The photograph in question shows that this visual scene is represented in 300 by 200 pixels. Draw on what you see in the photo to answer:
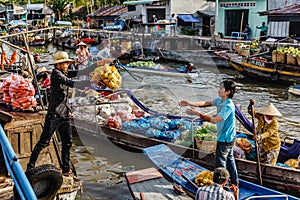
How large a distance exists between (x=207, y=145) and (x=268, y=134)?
131 centimetres

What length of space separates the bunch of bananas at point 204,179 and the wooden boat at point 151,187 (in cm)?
41

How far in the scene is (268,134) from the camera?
6.84m

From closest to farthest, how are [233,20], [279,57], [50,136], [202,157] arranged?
[50,136] → [202,157] → [279,57] → [233,20]

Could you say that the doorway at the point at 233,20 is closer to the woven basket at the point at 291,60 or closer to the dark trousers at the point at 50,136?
the woven basket at the point at 291,60

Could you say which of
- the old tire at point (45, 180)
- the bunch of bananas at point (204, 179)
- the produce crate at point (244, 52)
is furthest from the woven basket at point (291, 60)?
the old tire at point (45, 180)

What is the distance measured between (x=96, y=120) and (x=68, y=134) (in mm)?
3794

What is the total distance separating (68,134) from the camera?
19.9ft

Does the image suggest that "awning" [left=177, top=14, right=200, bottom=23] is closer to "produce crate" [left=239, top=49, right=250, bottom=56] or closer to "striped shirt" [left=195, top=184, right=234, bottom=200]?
"produce crate" [left=239, top=49, right=250, bottom=56]

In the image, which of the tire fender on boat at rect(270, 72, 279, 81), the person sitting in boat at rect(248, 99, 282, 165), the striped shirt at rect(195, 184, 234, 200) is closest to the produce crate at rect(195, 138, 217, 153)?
the person sitting in boat at rect(248, 99, 282, 165)

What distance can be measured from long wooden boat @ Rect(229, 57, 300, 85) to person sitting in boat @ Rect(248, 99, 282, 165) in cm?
1038

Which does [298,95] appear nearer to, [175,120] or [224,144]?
[175,120]

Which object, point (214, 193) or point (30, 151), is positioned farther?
point (30, 151)

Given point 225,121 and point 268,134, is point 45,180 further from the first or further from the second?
point 268,134

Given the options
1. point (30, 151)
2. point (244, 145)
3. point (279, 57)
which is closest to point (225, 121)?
point (244, 145)
